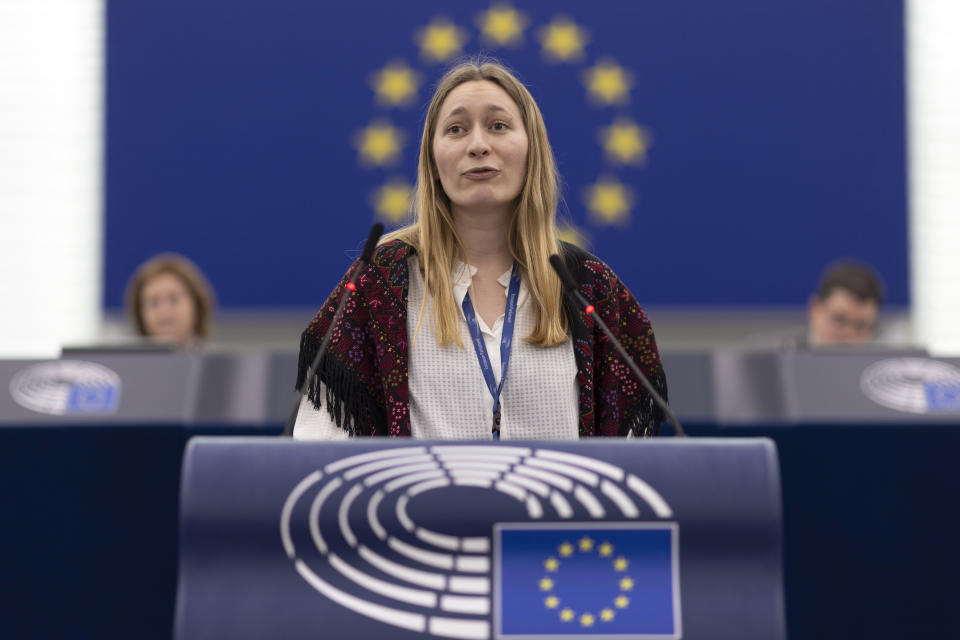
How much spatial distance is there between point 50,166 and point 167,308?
3.78 feet

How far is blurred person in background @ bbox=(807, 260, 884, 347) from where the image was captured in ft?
11.7

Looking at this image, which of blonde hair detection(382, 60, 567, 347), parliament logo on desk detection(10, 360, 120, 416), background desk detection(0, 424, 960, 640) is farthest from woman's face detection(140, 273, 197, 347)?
blonde hair detection(382, 60, 567, 347)

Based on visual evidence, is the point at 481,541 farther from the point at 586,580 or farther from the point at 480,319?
the point at 480,319

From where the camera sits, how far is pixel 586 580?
1149 millimetres

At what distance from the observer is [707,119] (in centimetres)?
431

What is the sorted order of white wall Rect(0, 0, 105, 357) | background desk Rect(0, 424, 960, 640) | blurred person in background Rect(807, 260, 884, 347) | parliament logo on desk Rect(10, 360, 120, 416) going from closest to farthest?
background desk Rect(0, 424, 960, 640)
parliament logo on desk Rect(10, 360, 120, 416)
blurred person in background Rect(807, 260, 884, 347)
white wall Rect(0, 0, 105, 357)

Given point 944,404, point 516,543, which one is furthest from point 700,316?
point 516,543

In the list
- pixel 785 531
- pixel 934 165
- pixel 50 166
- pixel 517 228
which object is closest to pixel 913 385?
pixel 785 531

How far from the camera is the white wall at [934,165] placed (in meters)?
4.27

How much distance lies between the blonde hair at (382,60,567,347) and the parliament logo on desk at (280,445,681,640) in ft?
1.40

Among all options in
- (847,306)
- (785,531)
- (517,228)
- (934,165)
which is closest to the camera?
(517,228)

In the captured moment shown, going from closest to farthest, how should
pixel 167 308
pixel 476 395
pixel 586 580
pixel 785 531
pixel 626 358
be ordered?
1. pixel 586 580
2. pixel 626 358
3. pixel 476 395
4. pixel 785 531
5. pixel 167 308

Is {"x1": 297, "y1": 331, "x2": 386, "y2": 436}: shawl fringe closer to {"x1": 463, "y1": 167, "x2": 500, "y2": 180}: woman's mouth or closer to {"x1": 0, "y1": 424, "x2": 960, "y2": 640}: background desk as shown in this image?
{"x1": 463, "y1": 167, "x2": 500, "y2": 180}: woman's mouth

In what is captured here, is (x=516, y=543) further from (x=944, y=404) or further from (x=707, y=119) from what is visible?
(x=707, y=119)
